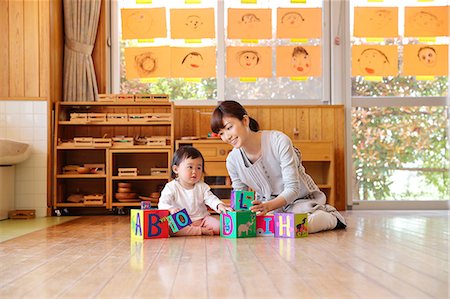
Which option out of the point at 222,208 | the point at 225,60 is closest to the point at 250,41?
the point at 225,60

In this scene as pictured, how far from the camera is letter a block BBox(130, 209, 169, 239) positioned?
3.33 metres

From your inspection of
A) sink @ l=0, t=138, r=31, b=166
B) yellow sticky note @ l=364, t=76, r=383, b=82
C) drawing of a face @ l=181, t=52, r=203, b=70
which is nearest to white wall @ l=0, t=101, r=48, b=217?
sink @ l=0, t=138, r=31, b=166

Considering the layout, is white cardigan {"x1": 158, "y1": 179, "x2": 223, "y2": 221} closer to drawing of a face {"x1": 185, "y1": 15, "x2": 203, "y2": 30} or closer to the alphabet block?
the alphabet block

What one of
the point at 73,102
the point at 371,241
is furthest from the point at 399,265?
the point at 73,102

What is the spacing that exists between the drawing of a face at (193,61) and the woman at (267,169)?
2.48 metres

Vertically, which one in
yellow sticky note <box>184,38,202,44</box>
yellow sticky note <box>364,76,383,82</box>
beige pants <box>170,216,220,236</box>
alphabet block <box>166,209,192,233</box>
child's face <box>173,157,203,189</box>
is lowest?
A: beige pants <box>170,216,220,236</box>

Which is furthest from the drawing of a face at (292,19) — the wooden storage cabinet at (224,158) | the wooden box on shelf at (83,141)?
the wooden box on shelf at (83,141)

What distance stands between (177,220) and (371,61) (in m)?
3.32

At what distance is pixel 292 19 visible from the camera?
Answer: 6.02m

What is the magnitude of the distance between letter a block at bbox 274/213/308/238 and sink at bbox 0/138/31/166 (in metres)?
2.48

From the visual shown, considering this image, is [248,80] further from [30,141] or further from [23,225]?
[23,225]

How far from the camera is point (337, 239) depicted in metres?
3.19

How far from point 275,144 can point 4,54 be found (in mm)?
2942

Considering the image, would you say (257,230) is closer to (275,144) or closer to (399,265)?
(275,144)
